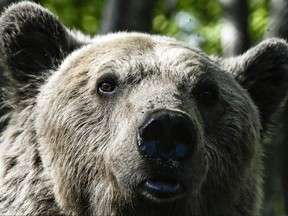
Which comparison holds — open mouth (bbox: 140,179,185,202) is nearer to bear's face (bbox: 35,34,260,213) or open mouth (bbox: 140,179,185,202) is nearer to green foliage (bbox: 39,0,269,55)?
bear's face (bbox: 35,34,260,213)

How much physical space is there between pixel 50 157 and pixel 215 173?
168cm

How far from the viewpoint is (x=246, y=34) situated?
48.9 ft

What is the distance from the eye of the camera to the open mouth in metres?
8.55

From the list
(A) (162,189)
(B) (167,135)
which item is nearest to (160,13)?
(A) (162,189)

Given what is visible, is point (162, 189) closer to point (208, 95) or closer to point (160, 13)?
point (208, 95)

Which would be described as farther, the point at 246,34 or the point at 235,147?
the point at 246,34

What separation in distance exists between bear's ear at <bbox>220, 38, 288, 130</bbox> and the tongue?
2.63 metres

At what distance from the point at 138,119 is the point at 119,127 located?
48cm

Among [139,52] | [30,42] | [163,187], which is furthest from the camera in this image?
[30,42]

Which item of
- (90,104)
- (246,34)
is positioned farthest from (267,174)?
(90,104)

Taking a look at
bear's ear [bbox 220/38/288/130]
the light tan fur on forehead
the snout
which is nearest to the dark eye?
the light tan fur on forehead

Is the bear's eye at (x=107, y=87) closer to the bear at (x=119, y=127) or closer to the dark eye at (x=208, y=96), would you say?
the bear at (x=119, y=127)

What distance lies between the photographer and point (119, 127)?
9.06 metres

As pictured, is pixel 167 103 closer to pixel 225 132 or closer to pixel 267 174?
pixel 225 132
